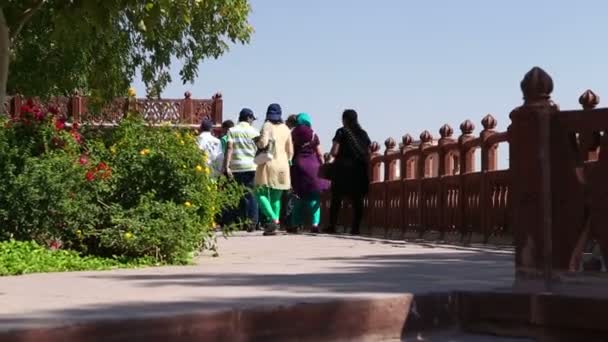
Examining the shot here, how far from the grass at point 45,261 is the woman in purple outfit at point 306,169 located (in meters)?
8.53

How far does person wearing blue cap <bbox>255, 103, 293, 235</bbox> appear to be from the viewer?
17.9 meters

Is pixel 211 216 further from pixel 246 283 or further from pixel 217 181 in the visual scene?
pixel 246 283

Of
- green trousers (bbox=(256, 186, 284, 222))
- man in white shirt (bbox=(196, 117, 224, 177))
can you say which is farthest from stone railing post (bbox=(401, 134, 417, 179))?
man in white shirt (bbox=(196, 117, 224, 177))

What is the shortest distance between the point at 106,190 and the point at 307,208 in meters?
8.45

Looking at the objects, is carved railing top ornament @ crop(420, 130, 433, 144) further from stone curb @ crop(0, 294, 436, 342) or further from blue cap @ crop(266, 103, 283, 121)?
stone curb @ crop(0, 294, 436, 342)

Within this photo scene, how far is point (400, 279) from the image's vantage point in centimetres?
887

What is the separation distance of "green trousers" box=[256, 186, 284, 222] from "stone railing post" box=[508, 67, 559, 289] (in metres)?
10.2

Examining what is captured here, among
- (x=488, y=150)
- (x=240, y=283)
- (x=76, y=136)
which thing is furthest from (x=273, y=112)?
(x=240, y=283)

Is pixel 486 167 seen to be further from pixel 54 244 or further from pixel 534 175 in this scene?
pixel 534 175

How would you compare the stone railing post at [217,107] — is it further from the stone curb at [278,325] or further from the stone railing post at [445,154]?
the stone curb at [278,325]

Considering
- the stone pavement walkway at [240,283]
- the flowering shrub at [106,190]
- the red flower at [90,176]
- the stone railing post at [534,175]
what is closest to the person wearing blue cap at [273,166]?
the stone pavement walkway at [240,283]

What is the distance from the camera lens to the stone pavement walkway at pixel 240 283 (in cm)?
658

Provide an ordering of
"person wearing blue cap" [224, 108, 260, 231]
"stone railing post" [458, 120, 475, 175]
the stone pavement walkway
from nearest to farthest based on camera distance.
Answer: the stone pavement walkway → "stone railing post" [458, 120, 475, 175] → "person wearing blue cap" [224, 108, 260, 231]

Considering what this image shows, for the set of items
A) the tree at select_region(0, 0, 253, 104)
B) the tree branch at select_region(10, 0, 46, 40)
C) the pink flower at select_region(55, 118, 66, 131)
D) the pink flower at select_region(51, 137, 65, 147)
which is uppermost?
the tree at select_region(0, 0, 253, 104)
